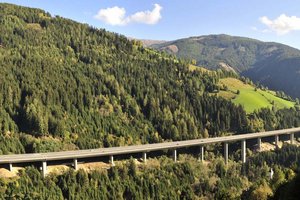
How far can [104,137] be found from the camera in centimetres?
15812

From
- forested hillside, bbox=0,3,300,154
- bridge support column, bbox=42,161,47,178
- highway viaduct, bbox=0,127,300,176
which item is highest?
forested hillside, bbox=0,3,300,154

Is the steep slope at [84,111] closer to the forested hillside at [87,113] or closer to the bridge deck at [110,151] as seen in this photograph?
the forested hillside at [87,113]

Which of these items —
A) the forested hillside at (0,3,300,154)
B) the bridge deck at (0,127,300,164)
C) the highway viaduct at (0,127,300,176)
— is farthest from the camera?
the forested hillside at (0,3,300,154)

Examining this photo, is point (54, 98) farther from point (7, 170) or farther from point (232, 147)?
point (232, 147)

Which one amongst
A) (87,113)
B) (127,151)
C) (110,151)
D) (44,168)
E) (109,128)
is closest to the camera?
(44,168)

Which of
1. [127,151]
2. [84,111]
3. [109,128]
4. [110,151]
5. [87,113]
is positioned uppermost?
[84,111]

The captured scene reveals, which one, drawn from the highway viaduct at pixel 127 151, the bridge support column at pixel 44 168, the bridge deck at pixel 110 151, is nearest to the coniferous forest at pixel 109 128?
the bridge support column at pixel 44 168

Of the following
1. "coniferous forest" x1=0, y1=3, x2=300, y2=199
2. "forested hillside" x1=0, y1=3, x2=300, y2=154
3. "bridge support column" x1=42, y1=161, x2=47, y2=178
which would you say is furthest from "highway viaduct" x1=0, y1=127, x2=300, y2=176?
"forested hillside" x1=0, y1=3, x2=300, y2=154

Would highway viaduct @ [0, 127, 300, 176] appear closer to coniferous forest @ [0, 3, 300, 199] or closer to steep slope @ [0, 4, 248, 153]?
coniferous forest @ [0, 3, 300, 199]

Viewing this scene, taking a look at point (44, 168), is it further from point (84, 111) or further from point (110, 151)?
point (84, 111)

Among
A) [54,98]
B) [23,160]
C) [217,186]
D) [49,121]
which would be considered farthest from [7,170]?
[217,186]

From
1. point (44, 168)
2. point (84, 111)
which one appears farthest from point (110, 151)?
point (84, 111)

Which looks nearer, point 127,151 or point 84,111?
point 127,151

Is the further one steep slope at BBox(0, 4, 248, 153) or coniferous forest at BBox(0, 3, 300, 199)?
steep slope at BBox(0, 4, 248, 153)
